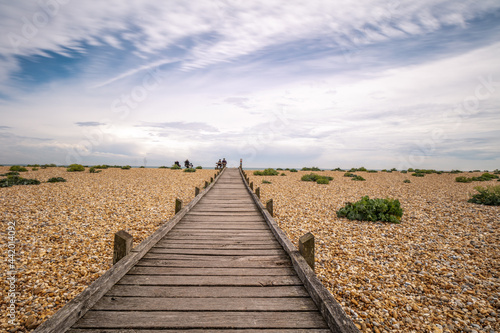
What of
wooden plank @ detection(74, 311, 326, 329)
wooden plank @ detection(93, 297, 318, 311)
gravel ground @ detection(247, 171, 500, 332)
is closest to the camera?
wooden plank @ detection(74, 311, 326, 329)

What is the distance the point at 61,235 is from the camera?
23.4ft

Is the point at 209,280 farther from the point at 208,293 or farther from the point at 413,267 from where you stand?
the point at 413,267

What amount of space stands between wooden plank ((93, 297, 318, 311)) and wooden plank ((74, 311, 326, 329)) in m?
0.07

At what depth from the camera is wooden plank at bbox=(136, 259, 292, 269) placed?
4664 millimetres

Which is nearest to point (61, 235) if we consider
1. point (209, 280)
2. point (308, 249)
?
point (209, 280)

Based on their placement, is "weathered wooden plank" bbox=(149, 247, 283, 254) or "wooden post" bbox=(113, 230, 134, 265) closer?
"wooden post" bbox=(113, 230, 134, 265)

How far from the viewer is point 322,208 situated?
11500mm

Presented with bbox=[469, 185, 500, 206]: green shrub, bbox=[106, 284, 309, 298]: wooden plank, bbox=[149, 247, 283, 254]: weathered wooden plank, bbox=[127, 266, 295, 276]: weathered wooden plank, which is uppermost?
bbox=[469, 185, 500, 206]: green shrub

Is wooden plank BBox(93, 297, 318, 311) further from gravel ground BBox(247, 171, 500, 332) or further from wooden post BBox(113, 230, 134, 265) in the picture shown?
gravel ground BBox(247, 171, 500, 332)

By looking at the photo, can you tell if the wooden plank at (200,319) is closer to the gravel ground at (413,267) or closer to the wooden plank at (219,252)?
the gravel ground at (413,267)

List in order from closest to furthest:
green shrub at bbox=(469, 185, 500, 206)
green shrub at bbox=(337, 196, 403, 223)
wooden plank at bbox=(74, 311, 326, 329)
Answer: wooden plank at bbox=(74, 311, 326, 329), green shrub at bbox=(337, 196, 403, 223), green shrub at bbox=(469, 185, 500, 206)

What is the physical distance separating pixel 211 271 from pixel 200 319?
4.18 feet

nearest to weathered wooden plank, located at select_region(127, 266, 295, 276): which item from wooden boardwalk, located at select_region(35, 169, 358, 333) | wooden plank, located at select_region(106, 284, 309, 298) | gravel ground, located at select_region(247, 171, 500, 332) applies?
wooden boardwalk, located at select_region(35, 169, 358, 333)

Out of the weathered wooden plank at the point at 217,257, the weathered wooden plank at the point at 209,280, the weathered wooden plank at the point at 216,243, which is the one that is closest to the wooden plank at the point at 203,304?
the weathered wooden plank at the point at 209,280
